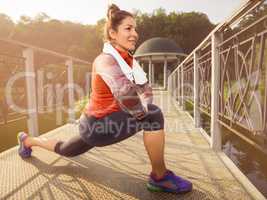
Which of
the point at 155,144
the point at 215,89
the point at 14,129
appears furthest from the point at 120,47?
the point at 14,129

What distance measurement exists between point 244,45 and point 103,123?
1.30 metres

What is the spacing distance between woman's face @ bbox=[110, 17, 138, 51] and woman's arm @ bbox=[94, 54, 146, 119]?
0.60 feet

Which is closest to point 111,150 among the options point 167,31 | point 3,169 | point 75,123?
point 3,169

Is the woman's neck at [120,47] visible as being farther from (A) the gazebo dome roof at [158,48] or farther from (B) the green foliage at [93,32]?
(B) the green foliage at [93,32]

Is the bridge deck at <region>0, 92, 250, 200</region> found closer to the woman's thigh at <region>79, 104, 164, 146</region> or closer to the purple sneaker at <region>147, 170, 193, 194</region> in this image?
the purple sneaker at <region>147, 170, 193, 194</region>

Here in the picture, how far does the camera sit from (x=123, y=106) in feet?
5.92

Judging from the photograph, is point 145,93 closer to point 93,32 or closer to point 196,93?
point 196,93

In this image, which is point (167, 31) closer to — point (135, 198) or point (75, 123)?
point (75, 123)

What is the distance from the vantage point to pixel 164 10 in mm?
57781

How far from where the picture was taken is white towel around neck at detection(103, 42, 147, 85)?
1.86m

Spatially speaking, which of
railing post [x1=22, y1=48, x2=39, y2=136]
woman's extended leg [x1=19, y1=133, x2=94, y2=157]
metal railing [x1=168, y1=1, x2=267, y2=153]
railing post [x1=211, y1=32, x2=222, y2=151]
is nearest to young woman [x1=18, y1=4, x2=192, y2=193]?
woman's extended leg [x1=19, y1=133, x2=94, y2=157]

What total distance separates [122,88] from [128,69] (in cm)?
17

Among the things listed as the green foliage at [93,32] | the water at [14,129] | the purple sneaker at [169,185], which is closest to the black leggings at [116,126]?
the purple sneaker at [169,185]

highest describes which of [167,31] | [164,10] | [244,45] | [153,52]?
[164,10]
